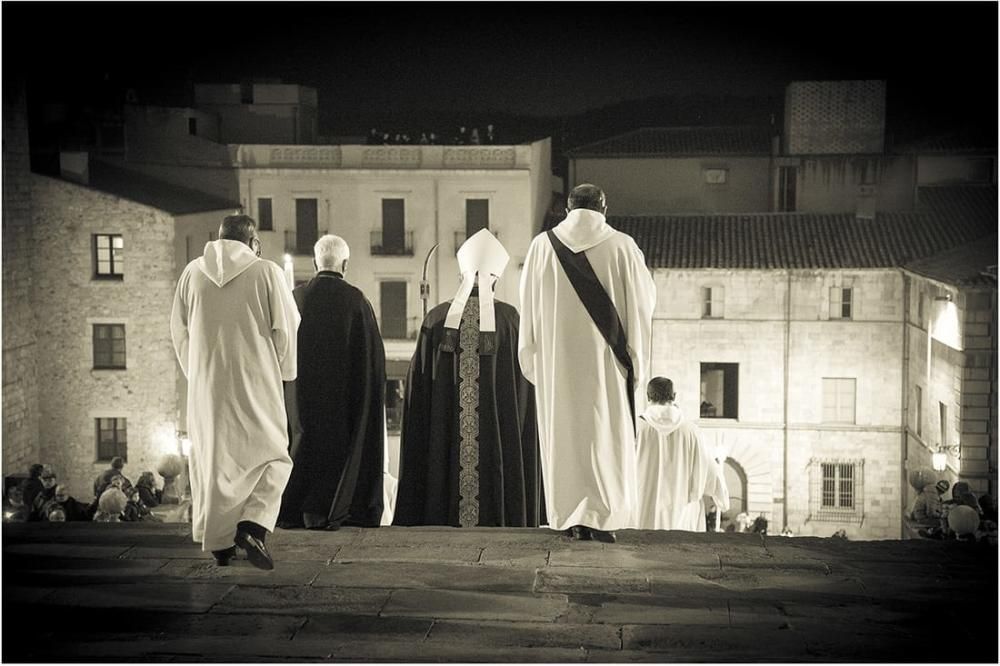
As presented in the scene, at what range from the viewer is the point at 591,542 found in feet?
22.0

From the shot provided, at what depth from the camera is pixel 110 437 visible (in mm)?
31688

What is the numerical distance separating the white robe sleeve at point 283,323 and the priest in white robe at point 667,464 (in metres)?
3.17

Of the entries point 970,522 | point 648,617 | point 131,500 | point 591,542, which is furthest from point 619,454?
point 131,500

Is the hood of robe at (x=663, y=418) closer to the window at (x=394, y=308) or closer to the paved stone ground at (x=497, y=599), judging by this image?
the paved stone ground at (x=497, y=599)

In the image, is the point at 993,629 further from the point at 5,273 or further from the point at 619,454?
the point at 5,273

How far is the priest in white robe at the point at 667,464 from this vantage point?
8969mm

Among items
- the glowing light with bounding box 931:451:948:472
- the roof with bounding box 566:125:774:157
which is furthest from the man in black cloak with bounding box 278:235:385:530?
the roof with bounding box 566:125:774:157

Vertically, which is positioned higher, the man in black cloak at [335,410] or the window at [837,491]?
the man in black cloak at [335,410]

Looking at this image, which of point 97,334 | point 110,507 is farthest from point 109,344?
point 110,507

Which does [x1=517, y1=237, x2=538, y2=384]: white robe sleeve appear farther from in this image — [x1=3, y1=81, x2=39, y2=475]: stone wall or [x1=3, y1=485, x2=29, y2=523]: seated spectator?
[x1=3, y1=81, x2=39, y2=475]: stone wall

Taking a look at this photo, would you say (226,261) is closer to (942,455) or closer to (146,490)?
(146,490)

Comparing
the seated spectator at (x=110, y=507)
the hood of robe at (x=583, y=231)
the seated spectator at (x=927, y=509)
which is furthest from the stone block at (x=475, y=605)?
the seated spectator at (x=927, y=509)

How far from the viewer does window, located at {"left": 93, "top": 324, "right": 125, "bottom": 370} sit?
31.6 metres

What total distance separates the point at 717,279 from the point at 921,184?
25.4ft
